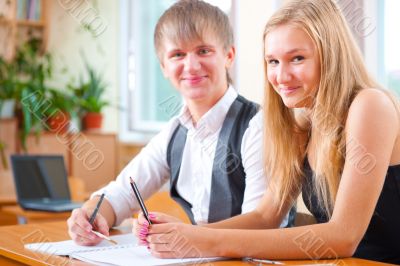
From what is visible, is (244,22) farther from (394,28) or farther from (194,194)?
(194,194)

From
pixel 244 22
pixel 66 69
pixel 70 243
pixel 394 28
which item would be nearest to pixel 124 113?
pixel 66 69


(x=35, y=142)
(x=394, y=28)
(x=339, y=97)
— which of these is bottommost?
(x=35, y=142)

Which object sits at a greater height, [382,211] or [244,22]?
[244,22]

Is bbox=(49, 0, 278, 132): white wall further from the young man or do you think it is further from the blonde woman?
the blonde woman

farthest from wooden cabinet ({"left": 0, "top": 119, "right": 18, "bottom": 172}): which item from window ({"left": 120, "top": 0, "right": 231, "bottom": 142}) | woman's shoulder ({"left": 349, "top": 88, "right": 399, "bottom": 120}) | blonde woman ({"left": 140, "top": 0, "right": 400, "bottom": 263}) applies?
woman's shoulder ({"left": 349, "top": 88, "right": 399, "bottom": 120})

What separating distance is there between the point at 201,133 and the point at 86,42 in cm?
341

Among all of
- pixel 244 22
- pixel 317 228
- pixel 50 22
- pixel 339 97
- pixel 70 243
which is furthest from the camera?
pixel 50 22

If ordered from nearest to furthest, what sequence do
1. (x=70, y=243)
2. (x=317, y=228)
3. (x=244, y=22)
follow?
1. (x=317, y=228)
2. (x=70, y=243)
3. (x=244, y=22)

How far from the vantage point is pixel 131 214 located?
6.47ft

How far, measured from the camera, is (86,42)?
5.16 meters

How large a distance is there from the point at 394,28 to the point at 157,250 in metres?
1.99

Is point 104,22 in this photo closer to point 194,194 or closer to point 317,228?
point 194,194

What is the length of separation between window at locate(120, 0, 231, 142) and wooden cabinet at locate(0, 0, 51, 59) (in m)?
0.68

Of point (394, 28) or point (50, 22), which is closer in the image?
point (394, 28)
